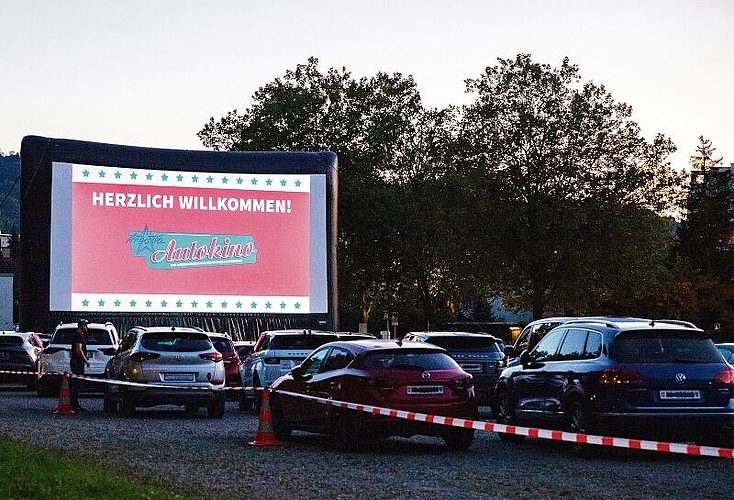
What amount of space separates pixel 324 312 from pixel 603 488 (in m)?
34.1

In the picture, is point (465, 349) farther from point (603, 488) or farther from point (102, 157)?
point (102, 157)

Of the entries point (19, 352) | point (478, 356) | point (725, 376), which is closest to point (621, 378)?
point (725, 376)

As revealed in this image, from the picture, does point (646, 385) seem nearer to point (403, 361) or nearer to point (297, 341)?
point (403, 361)

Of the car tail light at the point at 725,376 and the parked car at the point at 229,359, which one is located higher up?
the parked car at the point at 229,359

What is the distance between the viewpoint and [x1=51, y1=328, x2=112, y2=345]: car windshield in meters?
35.2

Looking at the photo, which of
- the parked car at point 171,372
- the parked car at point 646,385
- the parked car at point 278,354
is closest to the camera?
the parked car at point 646,385

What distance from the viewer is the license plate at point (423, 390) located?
59.6 feet

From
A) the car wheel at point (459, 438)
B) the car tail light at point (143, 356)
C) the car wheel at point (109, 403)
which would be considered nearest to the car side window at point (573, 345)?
the car wheel at point (459, 438)

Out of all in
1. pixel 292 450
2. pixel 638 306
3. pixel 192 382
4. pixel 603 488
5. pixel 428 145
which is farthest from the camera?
pixel 638 306

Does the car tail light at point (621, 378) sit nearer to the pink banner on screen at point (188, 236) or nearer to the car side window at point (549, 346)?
the car side window at point (549, 346)

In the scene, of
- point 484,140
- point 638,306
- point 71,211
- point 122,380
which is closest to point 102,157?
point 71,211

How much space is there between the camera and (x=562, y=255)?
6931cm

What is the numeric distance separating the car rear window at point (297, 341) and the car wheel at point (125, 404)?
324 centimetres

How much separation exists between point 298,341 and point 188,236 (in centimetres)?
1870
